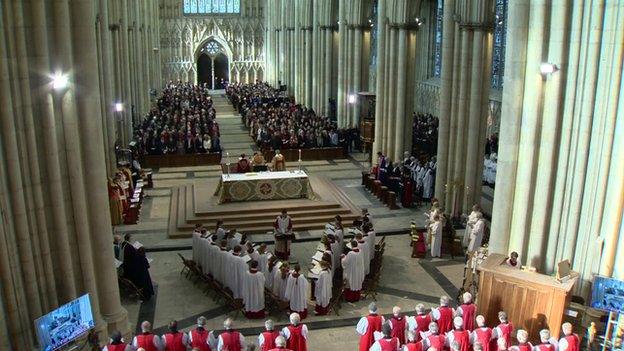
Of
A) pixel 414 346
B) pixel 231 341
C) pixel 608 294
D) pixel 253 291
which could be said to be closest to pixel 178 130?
pixel 253 291

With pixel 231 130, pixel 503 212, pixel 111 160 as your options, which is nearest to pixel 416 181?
pixel 503 212

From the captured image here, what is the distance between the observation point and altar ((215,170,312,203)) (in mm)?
20969

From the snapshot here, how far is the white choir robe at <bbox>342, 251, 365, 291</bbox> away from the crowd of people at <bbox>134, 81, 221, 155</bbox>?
16.5 metres

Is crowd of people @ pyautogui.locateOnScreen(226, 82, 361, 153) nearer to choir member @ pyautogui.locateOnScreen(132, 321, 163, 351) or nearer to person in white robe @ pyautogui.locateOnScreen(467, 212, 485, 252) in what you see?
person in white robe @ pyautogui.locateOnScreen(467, 212, 485, 252)

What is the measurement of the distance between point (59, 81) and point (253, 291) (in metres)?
6.10

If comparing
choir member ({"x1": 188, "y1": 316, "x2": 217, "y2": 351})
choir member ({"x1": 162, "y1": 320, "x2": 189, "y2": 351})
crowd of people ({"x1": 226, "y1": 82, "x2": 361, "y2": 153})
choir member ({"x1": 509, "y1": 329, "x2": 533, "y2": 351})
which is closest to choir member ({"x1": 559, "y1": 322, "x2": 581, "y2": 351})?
choir member ({"x1": 509, "y1": 329, "x2": 533, "y2": 351})

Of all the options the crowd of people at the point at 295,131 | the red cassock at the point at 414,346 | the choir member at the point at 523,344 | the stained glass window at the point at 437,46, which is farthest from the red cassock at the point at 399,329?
the stained glass window at the point at 437,46

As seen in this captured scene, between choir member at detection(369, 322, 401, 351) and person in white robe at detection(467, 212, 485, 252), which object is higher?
choir member at detection(369, 322, 401, 351)

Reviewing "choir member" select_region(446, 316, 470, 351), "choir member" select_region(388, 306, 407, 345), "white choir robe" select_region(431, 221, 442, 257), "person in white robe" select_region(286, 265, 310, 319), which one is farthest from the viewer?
"white choir robe" select_region(431, 221, 442, 257)

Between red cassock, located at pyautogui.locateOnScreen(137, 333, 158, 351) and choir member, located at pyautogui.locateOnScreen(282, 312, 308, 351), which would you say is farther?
choir member, located at pyautogui.locateOnScreen(282, 312, 308, 351)

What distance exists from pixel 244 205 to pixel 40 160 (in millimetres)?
10540

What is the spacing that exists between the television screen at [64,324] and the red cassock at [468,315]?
681 cm

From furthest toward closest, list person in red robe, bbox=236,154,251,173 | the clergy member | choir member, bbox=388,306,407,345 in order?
person in red robe, bbox=236,154,251,173 < the clergy member < choir member, bbox=388,306,407,345

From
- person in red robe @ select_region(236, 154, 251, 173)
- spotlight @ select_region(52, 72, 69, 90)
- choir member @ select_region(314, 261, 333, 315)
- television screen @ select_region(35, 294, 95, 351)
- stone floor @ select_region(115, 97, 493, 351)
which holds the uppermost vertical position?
spotlight @ select_region(52, 72, 69, 90)
